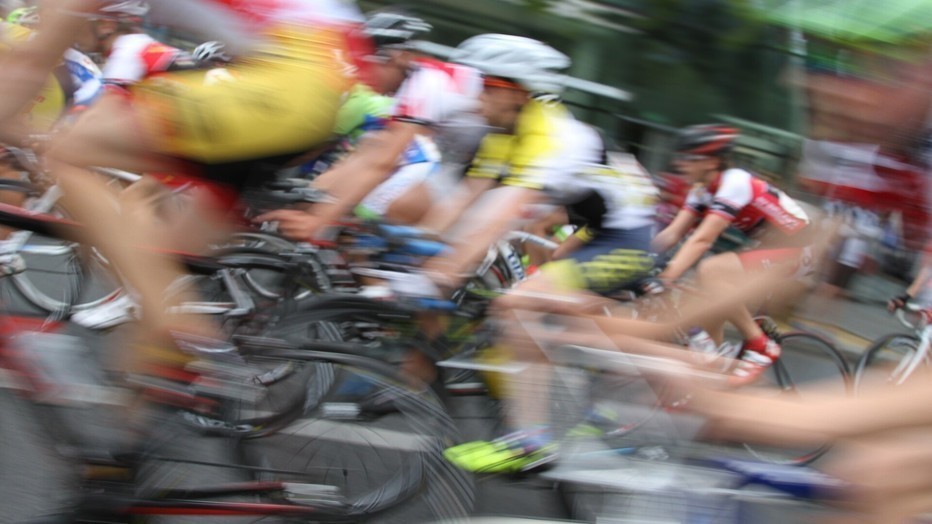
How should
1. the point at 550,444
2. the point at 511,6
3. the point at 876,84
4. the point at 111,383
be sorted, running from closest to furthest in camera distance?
the point at 876,84 → the point at 111,383 → the point at 550,444 → the point at 511,6

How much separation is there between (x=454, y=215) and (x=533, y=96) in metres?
1.06

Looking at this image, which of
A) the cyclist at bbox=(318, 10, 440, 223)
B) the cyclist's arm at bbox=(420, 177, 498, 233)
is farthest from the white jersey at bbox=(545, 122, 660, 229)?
the cyclist at bbox=(318, 10, 440, 223)

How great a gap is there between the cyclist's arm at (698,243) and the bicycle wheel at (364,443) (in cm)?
304

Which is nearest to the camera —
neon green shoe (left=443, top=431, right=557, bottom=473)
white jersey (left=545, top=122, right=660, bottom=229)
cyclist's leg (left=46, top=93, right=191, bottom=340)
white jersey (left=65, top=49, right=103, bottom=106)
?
cyclist's leg (left=46, top=93, right=191, bottom=340)

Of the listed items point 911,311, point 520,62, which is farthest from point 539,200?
point 911,311

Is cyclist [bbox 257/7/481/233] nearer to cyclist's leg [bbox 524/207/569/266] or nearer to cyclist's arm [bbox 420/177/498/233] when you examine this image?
cyclist's arm [bbox 420/177/498/233]

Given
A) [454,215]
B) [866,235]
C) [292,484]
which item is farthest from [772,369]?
[292,484]

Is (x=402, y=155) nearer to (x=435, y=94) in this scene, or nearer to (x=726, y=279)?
(x=435, y=94)

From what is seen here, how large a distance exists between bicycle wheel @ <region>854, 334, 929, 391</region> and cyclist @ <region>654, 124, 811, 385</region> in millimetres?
782

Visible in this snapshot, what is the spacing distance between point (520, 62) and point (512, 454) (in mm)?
1660

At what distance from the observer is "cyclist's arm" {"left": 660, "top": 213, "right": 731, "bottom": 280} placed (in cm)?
634

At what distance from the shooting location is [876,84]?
280 cm

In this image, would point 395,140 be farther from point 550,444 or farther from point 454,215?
point 550,444

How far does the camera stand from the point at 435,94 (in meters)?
6.39
